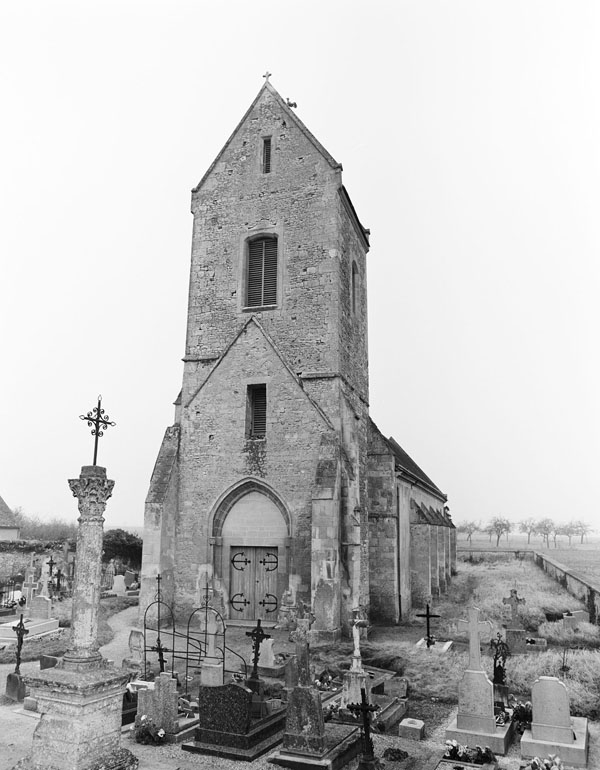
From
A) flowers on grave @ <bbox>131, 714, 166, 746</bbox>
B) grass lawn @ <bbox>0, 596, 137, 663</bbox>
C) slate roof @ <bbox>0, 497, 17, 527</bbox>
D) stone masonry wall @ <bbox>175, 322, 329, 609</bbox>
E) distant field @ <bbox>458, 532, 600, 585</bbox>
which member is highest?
stone masonry wall @ <bbox>175, 322, 329, 609</bbox>

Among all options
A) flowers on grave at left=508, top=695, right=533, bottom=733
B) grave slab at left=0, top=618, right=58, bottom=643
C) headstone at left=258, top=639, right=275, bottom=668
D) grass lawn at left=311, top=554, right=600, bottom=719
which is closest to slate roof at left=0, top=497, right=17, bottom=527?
grave slab at left=0, top=618, right=58, bottom=643

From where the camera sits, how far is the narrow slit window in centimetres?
2109

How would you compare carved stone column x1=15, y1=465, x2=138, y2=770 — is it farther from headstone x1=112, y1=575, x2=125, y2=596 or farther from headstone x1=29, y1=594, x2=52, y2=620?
headstone x1=112, y1=575, x2=125, y2=596

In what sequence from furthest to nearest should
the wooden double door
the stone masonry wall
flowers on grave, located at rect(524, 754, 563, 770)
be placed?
1. the stone masonry wall
2. the wooden double door
3. flowers on grave, located at rect(524, 754, 563, 770)

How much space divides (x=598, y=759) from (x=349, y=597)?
27.8ft

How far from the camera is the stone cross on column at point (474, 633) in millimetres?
10094

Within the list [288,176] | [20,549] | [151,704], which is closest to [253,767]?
[151,704]

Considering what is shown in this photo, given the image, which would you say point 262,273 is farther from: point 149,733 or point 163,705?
point 149,733

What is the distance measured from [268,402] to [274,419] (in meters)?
0.56

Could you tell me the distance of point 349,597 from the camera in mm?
16875

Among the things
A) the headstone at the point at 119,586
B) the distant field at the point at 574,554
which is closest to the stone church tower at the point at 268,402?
the headstone at the point at 119,586

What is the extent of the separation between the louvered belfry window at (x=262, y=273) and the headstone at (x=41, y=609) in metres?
11.6

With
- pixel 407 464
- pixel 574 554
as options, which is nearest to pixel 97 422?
pixel 407 464

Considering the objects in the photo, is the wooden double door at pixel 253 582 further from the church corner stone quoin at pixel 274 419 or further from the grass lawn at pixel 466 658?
the grass lawn at pixel 466 658
